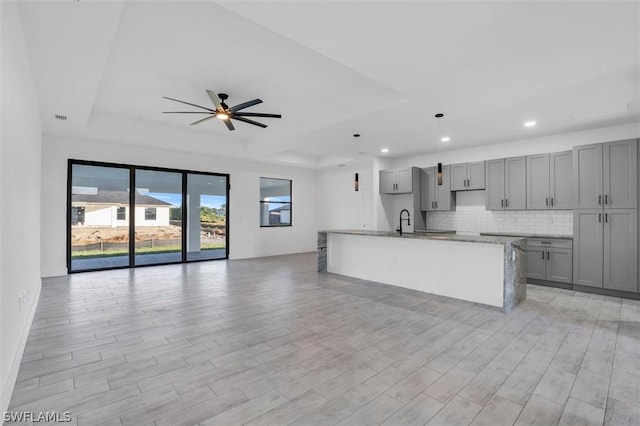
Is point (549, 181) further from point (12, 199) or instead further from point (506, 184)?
point (12, 199)

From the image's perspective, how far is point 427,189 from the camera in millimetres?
7793

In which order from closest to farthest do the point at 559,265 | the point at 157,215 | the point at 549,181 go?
the point at 559,265 < the point at 549,181 < the point at 157,215

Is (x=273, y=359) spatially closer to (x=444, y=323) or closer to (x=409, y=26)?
(x=444, y=323)

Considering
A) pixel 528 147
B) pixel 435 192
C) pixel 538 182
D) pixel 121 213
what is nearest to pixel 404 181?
pixel 435 192

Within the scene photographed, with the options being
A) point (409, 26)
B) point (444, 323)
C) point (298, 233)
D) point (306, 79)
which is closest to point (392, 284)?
point (444, 323)

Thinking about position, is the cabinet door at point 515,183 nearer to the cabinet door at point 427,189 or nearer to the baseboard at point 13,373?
the cabinet door at point 427,189

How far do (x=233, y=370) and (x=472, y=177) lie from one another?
20.5 ft

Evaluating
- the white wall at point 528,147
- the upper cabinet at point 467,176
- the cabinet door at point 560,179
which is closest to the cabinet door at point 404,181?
the white wall at point 528,147

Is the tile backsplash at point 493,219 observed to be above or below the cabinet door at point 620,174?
below

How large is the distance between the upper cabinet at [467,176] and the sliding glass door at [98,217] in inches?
292

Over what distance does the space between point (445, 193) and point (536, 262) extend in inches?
93.2

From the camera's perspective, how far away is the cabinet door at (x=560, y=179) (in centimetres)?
557

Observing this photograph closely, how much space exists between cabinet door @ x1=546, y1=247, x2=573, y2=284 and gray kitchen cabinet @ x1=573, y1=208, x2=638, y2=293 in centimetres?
9

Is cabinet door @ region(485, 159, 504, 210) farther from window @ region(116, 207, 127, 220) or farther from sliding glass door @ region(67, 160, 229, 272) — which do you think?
window @ region(116, 207, 127, 220)
